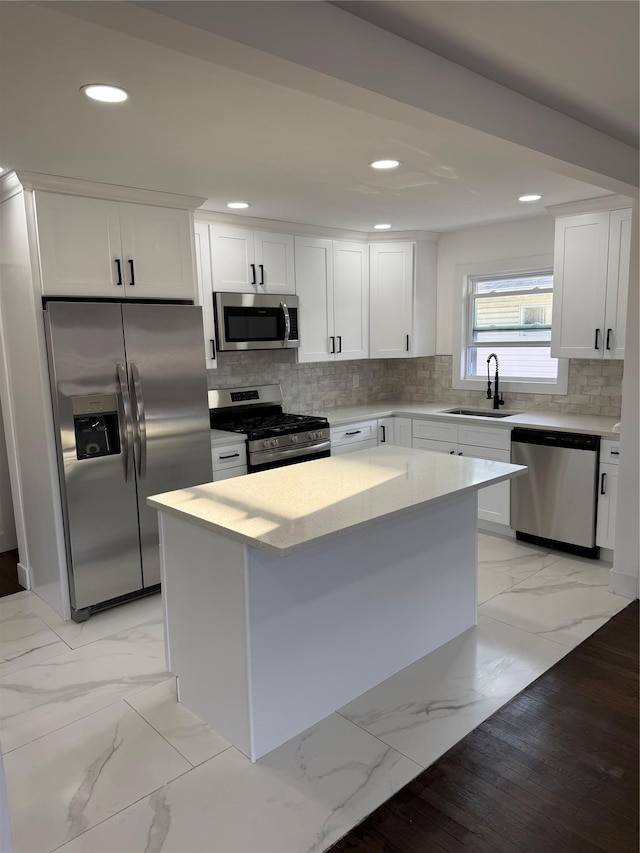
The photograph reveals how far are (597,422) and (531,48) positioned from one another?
288 centimetres

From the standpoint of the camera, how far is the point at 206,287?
4039 mm

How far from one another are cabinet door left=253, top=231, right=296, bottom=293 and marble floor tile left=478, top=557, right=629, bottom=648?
2.65 m

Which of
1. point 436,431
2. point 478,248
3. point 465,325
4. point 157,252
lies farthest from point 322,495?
point 478,248

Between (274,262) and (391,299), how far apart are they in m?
1.20

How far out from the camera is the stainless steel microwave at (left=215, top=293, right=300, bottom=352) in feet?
13.4

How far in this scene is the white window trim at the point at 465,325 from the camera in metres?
4.55

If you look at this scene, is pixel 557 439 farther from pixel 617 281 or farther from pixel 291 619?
pixel 291 619

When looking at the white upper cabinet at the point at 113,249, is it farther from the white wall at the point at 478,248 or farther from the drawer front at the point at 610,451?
the drawer front at the point at 610,451

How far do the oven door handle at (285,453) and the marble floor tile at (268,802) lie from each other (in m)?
2.02

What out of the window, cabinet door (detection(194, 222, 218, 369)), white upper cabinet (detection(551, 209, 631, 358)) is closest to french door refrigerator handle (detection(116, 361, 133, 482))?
cabinet door (detection(194, 222, 218, 369))

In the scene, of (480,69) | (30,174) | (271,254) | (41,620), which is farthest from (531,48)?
(41,620)

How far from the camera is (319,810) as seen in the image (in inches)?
78.1

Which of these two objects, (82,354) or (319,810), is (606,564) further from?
(82,354)

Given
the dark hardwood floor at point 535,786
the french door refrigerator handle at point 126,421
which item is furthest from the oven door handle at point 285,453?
the dark hardwood floor at point 535,786
